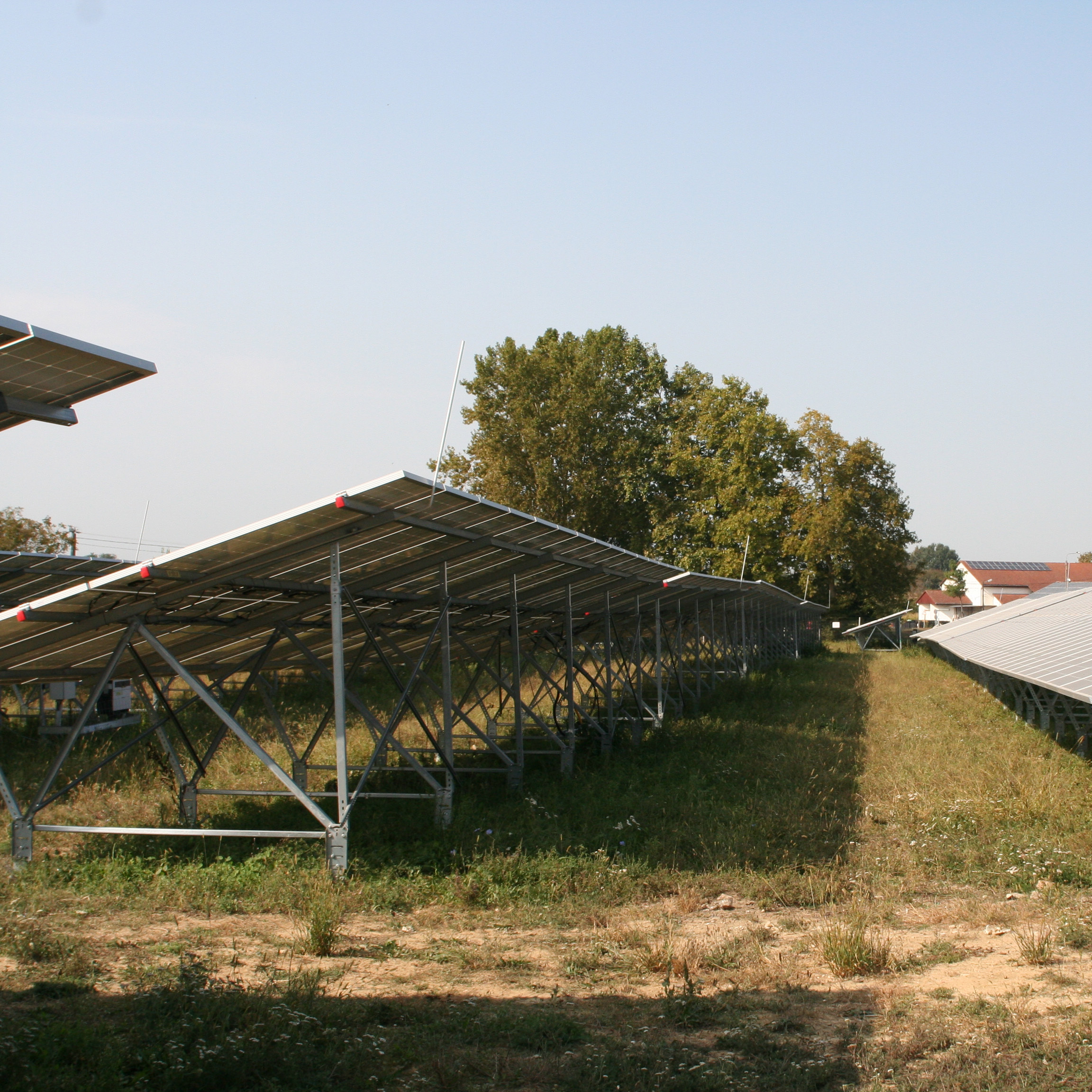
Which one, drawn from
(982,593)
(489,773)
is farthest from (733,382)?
(982,593)

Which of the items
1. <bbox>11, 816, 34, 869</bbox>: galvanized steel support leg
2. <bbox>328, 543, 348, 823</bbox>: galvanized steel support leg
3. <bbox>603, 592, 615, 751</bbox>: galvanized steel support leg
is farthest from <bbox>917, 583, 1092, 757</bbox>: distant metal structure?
<bbox>11, 816, 34, 869</bbox>: galvanized steel support leg

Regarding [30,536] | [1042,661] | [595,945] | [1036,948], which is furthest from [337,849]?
[30,536]

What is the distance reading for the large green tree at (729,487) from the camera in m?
45.0

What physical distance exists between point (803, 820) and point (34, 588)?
9.78 meters

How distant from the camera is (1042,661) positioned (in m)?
13.8

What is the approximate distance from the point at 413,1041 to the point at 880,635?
177 ft

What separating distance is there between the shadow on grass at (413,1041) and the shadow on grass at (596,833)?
2262mm

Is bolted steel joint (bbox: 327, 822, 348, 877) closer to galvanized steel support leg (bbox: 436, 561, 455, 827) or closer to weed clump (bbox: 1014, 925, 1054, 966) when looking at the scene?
galvanized steel support leg (bbox: 436, 561, 455, 827)

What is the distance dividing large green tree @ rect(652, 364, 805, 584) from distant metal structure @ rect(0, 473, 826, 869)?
82.0 ft

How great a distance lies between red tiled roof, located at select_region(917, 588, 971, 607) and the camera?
295 ft

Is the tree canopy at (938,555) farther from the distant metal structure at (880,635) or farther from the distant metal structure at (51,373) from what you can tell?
the distant metal structure at (51,373)

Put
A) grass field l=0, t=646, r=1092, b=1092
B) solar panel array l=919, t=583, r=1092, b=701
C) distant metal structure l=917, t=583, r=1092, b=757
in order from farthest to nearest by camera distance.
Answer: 1. distant metal structure l=917, t=583, r=1092, b=757
2. solar panel array l=919, t=583, r=1092, b=701
3. grass field l=0, t=646, r=1092, b=1092

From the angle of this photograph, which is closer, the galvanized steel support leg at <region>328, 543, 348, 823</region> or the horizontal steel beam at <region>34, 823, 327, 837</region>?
the galvanized steel support leg at <region>328, 543, 348, 823</region>

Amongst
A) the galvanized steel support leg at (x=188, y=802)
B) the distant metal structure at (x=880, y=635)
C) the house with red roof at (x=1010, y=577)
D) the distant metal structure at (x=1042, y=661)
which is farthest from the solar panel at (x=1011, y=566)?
the galvanized steel support leg at (x=188, y=802)
